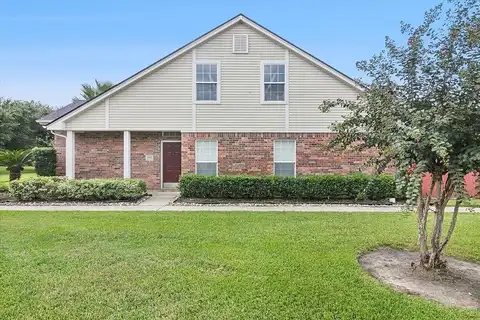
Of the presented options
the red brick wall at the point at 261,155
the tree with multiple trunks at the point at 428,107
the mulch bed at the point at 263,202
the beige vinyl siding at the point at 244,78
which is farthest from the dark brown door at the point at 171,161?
the tree with multiple trunks at the point at 428,107

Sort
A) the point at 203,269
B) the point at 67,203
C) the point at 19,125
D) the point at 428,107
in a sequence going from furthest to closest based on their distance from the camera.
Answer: the point at 19,125 → the point at 67,203 → the point at 203,269 → the point at 428,107

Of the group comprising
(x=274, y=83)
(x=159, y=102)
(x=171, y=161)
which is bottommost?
(x=171, y=161)

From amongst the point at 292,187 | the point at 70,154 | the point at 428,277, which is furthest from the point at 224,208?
the point at 70,154

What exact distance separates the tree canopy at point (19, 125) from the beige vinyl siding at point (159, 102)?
23168 mm

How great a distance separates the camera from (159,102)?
46.2ft

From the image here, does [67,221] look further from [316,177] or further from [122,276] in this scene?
[316,177]

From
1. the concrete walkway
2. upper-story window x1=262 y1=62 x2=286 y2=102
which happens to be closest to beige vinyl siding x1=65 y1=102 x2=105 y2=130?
the concrete walkway

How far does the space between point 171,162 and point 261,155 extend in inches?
163

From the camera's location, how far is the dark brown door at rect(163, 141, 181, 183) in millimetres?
15195

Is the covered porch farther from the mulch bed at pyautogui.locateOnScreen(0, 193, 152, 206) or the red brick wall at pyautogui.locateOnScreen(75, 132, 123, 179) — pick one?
the mulch bed at pyautogui.locateOnScreen(0, 193, 152, 206)

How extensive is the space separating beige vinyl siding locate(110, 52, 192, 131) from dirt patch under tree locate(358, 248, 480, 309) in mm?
10009

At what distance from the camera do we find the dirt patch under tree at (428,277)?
165 inches

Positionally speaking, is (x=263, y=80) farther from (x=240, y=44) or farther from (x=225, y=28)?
(x=225, y=28)

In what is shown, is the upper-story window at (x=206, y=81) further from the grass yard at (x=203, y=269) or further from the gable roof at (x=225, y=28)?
the grass yard at (x=203, y=269)
